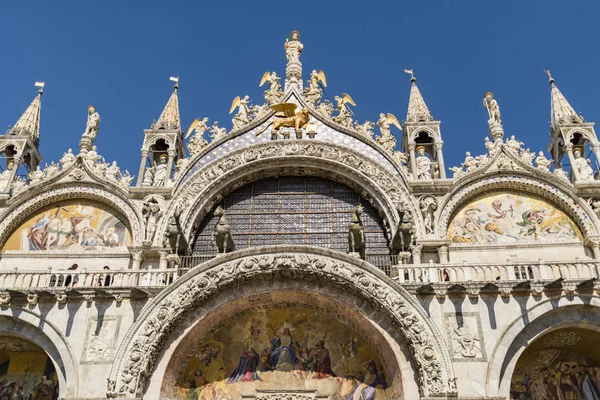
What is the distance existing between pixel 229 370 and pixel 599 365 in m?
8.67

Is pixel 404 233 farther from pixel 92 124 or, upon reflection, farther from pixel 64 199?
pixel 92 124

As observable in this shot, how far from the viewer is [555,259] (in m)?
15.6

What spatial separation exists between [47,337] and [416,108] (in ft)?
41.2

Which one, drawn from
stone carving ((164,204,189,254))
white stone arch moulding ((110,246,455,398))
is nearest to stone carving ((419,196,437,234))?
white stone arch moulding ((110,246,455,398))

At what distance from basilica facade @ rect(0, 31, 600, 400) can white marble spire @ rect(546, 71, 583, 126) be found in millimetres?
84

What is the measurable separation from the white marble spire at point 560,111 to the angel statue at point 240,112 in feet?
31.7

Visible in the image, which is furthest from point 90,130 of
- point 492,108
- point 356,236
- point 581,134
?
point 581,134

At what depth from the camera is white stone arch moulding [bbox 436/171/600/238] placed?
1603 cm

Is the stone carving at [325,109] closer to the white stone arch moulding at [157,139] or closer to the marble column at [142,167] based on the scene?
the white stone arch moulding at [157,139]

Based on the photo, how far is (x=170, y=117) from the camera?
19.5 meters

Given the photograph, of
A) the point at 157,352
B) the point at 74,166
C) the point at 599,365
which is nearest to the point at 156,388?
the point at 157,352

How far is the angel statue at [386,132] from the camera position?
18.1 meters

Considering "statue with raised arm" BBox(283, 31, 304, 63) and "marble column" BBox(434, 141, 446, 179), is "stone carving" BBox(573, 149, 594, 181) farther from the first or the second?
"statue with raised arm" BBox(283, 31, 304, 63)

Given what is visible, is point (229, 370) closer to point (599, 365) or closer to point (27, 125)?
point (599, 365)
